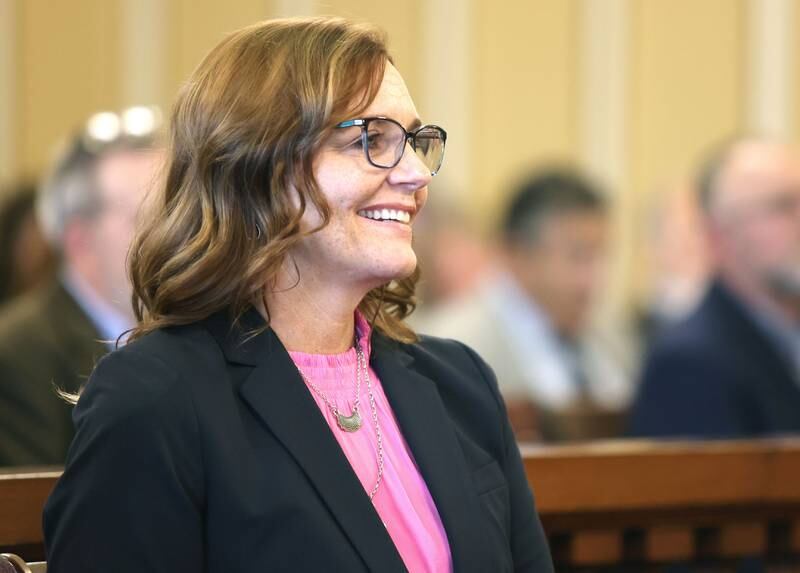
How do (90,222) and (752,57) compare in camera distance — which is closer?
(90,222)

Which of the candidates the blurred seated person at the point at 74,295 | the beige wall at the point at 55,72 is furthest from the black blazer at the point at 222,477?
the beige wall at the point at 55,72

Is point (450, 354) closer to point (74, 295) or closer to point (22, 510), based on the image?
point (22, 510)

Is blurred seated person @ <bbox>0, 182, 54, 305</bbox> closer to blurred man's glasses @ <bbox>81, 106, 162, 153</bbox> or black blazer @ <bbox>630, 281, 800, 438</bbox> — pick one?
blurred man's glasses @ <bbox>81, 106, 162, 153</bbox>

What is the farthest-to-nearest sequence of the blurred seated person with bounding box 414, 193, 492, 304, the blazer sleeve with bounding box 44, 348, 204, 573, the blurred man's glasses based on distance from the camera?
1. the blurred seated person with bounding box 414, 193, 492, 304
2. the blurred man's glasses
3. the blazer sleeve with bounding box 44, 348, 204, 573

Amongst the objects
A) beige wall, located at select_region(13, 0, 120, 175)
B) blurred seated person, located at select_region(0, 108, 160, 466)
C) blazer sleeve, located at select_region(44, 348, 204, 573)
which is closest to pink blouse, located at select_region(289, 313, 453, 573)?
blazer sleeve, located at select_region(44, 348, 204, 573)

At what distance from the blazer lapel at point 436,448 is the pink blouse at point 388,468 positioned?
0.07 feet

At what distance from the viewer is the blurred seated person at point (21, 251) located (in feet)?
16.4

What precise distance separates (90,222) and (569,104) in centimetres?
463

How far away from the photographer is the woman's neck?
1.98m

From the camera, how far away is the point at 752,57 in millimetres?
8141

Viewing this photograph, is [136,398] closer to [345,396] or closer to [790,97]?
[345,396]

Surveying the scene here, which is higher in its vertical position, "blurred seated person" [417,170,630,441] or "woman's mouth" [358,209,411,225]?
"woman's mouth" [358,209,411,225]

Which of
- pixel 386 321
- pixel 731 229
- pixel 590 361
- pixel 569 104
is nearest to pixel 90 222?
pixel 386 321

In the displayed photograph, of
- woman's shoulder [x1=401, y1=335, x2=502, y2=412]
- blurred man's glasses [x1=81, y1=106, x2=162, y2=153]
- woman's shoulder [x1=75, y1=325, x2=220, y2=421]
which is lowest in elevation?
woman's shoulder [x1=401, y1=335, x2=502, y2=412]
